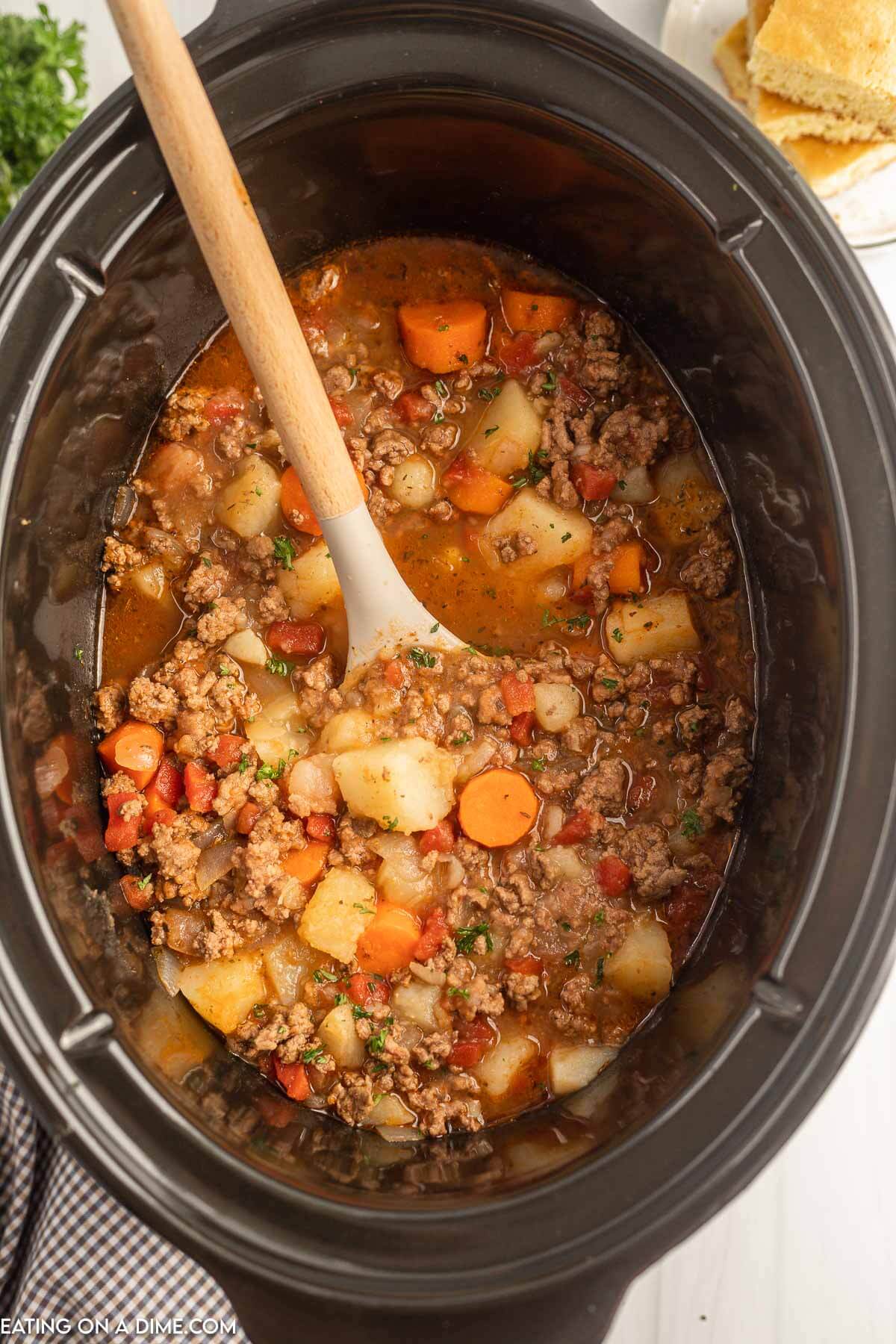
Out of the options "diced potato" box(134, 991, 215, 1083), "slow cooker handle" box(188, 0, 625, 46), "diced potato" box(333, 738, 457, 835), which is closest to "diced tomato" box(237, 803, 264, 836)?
"diced potato" box(333, 738, 457, 835)

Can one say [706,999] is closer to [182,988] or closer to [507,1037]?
[507,1037]

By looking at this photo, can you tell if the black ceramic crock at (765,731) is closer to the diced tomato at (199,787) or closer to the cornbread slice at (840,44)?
the diced tomato at (199,787)

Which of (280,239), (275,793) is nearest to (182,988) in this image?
(275,793)

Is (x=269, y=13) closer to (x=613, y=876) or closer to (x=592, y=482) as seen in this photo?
(x=592, y=482)

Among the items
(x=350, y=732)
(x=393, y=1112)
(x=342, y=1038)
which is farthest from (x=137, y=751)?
(x=393, y=1112)

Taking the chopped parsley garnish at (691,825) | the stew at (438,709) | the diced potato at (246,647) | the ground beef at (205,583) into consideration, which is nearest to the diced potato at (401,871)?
the stew at (438,709)
